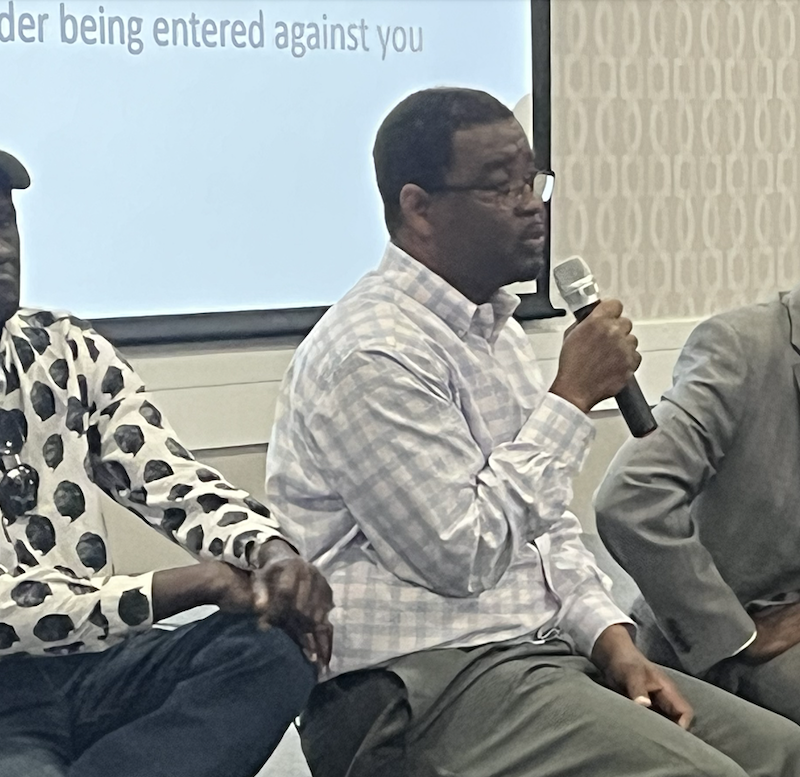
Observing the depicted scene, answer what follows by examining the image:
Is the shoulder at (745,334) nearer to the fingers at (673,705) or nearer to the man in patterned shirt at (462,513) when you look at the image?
the man in patterned shirt at (462,513)

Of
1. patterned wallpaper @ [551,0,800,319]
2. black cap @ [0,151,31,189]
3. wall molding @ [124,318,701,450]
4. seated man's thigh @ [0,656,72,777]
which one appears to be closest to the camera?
seated man's thigh @ [0,656,72,777]

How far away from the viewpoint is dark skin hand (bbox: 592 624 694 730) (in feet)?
4.84

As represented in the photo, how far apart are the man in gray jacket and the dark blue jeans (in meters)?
0.55

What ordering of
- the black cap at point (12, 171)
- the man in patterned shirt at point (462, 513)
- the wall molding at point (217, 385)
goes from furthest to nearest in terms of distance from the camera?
1. the wall molding at point (217, 385)
2. the black cap at point (12, 171)
3. the man in patterned shirt at point (462, 513)

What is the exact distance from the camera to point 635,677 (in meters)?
1.51

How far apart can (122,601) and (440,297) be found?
54 centimetres

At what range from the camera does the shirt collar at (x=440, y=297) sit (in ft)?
5.13

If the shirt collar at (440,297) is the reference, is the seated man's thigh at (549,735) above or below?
below

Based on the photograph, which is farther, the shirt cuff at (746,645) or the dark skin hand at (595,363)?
the shirt cuff at (746,645)

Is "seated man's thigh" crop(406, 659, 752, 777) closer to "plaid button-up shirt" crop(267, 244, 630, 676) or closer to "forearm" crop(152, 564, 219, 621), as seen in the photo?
"plaid button-up shirt" crop(267, 244, 630, 676)

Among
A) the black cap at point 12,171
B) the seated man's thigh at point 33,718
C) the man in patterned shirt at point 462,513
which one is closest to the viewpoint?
the seated man's thigh at point 33,718

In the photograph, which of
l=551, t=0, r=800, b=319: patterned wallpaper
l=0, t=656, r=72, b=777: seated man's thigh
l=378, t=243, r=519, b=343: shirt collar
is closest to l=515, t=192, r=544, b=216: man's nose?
l=378, t=243, r=519, b=343: shirt collar

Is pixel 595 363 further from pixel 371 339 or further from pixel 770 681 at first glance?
pixel 770 681

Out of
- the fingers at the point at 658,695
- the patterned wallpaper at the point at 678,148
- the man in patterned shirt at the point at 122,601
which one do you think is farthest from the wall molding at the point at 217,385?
the fingers at the point at 658,695
